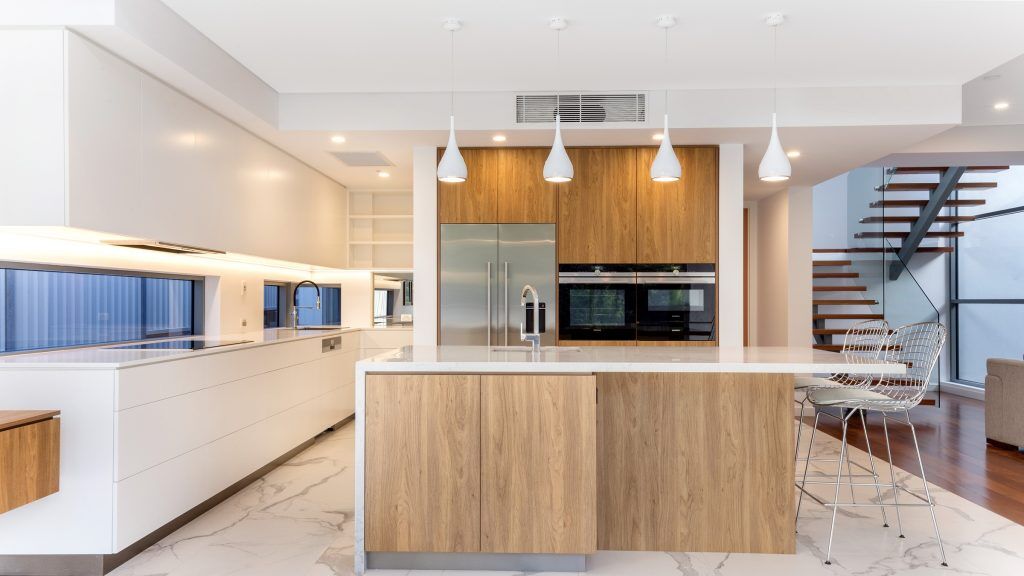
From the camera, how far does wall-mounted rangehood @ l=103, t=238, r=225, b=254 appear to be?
3.20 m

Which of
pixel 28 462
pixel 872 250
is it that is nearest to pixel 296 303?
pixel 28 462

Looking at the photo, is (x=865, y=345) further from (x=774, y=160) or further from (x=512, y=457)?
(x=512, y=457)

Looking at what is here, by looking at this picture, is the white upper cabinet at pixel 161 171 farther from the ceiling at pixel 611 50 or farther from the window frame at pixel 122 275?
the window frame at pixel 122 275

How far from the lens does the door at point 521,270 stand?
4613 millimetres

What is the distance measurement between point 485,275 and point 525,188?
2.34ft

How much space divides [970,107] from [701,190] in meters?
2.48

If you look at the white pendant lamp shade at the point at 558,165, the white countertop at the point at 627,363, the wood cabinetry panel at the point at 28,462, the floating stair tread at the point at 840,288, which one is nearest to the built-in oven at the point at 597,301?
the white pendant lamp shade at the point at 558,165

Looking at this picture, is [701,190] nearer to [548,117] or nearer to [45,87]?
[548,117]

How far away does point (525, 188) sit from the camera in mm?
4598

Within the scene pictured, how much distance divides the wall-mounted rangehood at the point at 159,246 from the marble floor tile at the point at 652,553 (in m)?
1.45

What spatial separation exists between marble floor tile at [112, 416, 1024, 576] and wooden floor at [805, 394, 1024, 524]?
0.20 metres

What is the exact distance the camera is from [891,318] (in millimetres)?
6723

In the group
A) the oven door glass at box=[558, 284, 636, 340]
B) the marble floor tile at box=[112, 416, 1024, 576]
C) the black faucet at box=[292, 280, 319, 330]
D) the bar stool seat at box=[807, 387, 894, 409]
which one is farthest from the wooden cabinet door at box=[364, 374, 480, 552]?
the black faucet at box=[292, 280, 319, 330]

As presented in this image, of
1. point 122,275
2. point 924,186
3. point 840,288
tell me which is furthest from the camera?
point 924,186
